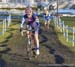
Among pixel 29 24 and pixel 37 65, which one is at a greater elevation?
pixel 29 24

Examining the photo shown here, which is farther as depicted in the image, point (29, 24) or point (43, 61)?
point (29, 24)

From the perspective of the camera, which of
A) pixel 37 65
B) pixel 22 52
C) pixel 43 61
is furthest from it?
pixel 22 52

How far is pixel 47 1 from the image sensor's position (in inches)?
3290

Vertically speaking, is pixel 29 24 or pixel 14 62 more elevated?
pixel 29 24

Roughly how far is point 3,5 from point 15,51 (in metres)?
61.2

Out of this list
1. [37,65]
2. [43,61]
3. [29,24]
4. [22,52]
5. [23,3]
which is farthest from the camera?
[23,3]

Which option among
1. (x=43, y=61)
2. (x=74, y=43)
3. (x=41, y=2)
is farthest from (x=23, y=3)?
(x=43, y=61)

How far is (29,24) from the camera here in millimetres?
13547

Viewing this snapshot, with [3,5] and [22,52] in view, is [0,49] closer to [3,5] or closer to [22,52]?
[22,52]

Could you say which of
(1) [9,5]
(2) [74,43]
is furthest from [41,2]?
(2) [74,43]

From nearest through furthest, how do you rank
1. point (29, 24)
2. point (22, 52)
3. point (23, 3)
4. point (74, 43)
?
point (29, 24), point (22, 52), point (74, 43), point (23, 3)

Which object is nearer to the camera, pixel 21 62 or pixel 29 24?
pixel 21 62

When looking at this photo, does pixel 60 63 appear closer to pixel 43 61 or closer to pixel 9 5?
pixel 43 61

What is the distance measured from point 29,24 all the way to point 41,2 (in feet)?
227
